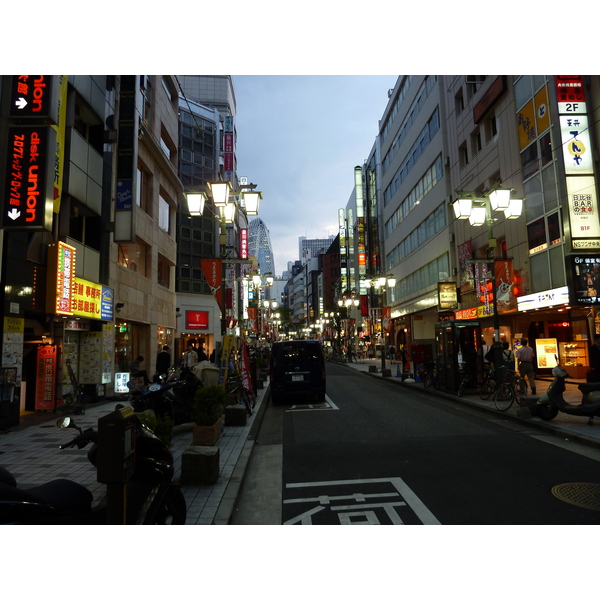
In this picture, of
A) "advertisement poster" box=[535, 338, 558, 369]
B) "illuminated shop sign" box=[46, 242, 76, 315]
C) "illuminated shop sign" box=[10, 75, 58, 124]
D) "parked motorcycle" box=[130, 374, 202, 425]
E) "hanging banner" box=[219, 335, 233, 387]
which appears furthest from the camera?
"advertisement poster" box=[535, 338, 558, 369]

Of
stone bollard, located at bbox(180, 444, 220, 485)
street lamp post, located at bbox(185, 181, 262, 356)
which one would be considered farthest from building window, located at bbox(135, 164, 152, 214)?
stone bollard, located at bbox(180, 444, 220, 485)

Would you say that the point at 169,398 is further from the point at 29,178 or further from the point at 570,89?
the point at 570,89

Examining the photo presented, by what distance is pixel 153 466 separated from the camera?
4.12m

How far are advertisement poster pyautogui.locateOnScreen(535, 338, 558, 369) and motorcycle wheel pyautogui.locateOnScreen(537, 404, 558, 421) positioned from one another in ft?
37.4

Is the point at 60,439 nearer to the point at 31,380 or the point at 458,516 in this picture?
the point at 31,380

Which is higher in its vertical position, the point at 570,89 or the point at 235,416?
the point at 570,89

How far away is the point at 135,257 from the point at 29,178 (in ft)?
38.9

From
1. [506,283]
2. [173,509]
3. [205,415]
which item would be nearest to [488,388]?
[506,283]

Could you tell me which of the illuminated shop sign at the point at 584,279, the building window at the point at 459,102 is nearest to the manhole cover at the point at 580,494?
the illuminated shop sign at the point at 584,279

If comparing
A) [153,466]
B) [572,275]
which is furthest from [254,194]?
[572,275]

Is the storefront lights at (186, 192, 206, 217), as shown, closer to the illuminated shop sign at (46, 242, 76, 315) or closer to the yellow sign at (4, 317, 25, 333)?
the illuminated shop sign at (46, 242, 76, 315)

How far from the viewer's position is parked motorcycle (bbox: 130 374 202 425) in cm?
894

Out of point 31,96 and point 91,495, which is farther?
point 31,96

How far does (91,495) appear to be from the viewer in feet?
13.3
